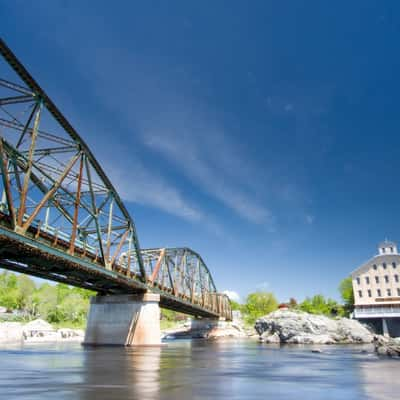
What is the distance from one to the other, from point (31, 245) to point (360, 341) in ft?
214

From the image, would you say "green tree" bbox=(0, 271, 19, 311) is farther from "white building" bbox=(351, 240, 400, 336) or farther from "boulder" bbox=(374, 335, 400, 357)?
"boulder" bbox=(374, 335, 400, 357)

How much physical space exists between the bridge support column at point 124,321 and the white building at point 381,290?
175ft

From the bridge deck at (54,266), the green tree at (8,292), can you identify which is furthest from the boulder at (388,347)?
the green tree at (8,292)

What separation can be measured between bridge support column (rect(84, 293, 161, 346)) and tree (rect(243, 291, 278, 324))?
316ft

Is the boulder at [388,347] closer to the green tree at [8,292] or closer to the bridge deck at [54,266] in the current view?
the bridge deck at [54,266]

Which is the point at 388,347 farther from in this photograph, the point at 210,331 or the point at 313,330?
the point at 210,331

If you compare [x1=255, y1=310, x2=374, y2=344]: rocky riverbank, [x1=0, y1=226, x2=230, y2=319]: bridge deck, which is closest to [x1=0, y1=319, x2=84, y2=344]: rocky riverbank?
[x1=0, y1=226, x2=230, y2=319]: bridge deck

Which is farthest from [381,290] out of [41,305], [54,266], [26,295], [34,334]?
[26,295]

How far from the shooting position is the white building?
73.2 m

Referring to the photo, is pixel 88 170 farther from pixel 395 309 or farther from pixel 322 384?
pixel 395 309

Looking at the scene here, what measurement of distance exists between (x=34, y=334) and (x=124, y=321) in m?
39.3

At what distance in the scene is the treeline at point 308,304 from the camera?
108 metres

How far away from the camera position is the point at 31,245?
81.1 ft

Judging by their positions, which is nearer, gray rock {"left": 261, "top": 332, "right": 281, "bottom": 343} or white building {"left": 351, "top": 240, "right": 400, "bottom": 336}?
gray rock {"left": 261, "top": 332, "right": 281, "bottom": 343}
